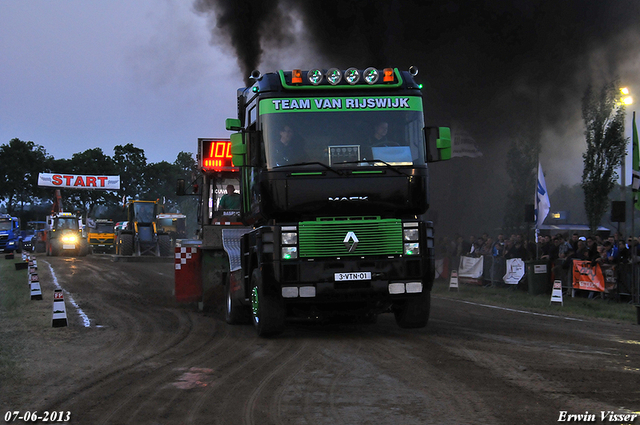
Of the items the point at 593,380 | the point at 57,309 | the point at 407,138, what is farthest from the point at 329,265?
the point at 57,309

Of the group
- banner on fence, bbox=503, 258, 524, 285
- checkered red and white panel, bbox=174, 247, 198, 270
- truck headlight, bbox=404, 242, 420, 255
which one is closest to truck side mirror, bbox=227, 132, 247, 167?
truck headlight, bbox=404, 242, 420, 255

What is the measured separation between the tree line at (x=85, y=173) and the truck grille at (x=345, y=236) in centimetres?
6804

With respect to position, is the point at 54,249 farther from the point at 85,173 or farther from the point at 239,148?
the point at 85,173

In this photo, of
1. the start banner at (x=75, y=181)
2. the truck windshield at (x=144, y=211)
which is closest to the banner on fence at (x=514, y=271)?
the truck windshield at (x=144, y=211)

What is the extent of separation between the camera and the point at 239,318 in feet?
38.5

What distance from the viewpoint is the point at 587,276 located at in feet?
55.6

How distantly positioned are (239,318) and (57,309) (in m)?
3.00

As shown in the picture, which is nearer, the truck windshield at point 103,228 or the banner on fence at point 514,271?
the banner on fence at point 514,271

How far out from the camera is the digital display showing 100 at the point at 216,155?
1403 cm

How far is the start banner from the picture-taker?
68.2 metres

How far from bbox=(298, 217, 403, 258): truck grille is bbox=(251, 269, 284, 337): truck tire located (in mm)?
804

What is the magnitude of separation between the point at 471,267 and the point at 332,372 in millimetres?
15702

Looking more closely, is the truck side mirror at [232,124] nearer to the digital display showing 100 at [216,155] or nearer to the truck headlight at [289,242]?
the truck headlight at [289,242]

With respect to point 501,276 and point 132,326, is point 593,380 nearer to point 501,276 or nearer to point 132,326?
point 132,326
